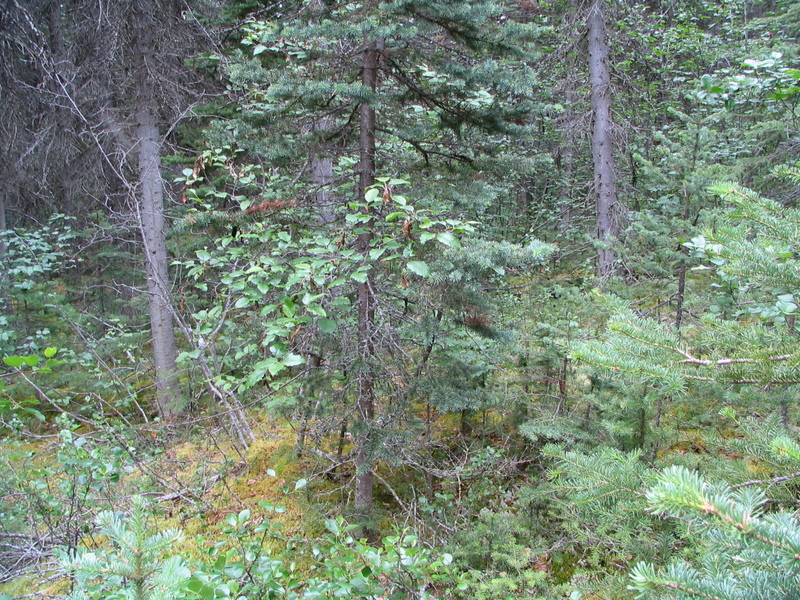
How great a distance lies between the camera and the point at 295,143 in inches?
140

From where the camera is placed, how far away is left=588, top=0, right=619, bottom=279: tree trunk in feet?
25.7

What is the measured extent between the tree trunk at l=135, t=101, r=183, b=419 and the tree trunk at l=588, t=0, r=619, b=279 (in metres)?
7.25

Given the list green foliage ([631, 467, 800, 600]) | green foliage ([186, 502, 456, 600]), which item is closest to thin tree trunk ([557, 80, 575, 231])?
green foliage ([186, 502, 456, 600])

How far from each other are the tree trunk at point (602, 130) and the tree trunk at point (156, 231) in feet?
23.8

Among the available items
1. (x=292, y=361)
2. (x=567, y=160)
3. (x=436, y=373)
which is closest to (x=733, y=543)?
(x=292, y=361)

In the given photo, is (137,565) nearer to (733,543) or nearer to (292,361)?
(733,543)

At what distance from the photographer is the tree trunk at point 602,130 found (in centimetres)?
785

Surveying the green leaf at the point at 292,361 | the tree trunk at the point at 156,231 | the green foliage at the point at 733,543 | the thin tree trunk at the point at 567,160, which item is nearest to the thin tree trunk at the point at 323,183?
the green leaf at the point at 292,361

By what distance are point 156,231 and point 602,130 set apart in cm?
772

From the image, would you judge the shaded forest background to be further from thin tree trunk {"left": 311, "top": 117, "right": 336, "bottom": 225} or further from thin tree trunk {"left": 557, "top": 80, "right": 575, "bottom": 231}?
thin tree trunk {"left": 557, "top": 80, "right": 575, "bottom": 231}

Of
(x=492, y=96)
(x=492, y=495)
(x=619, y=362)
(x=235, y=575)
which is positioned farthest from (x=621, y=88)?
(x=235, y=575)

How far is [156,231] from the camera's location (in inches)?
283

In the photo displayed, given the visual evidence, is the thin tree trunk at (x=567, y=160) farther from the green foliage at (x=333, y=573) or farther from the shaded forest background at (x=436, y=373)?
the green foliage at (x=333, y=573)

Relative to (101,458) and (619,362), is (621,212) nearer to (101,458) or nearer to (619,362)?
(619,362)
